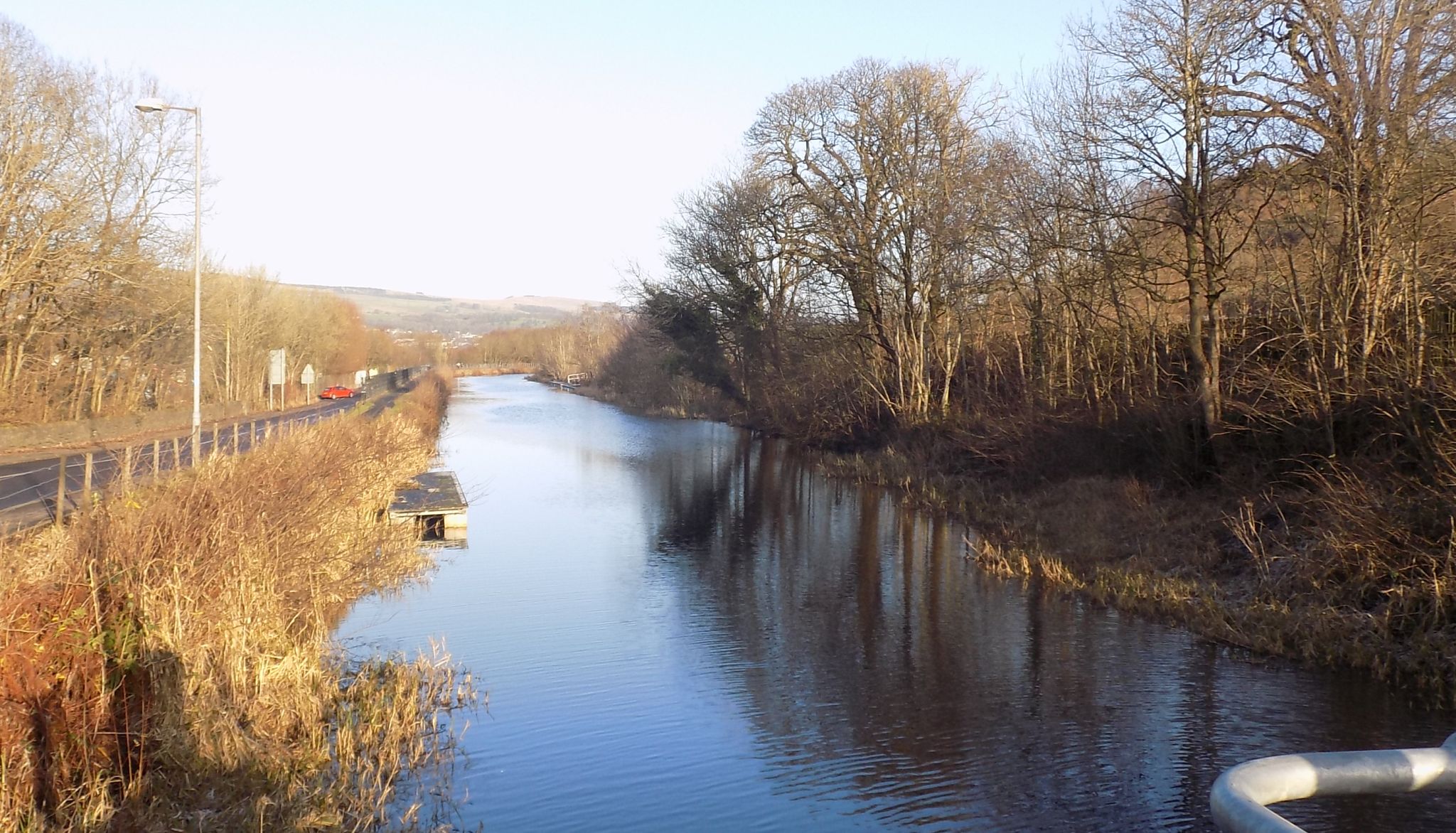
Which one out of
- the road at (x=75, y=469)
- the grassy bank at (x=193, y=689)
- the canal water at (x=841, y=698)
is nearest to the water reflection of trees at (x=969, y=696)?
the canal water at (x=841, y=698)

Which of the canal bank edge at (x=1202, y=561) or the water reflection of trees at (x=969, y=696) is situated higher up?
the canal bank edge at (x=1202, y=561)

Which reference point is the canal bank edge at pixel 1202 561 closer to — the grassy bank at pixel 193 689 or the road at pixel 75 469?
the grassy bank at pixel 193 689

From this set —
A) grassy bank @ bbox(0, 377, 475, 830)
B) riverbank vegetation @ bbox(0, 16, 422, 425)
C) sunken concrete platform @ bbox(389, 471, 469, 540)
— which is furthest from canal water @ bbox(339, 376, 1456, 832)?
riverbank vegetation @ bbox(0, 16, 422, 425)

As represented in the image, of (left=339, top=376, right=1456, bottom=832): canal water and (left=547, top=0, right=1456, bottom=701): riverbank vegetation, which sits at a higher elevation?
(left=547, top=0, right=1456, bottom=701): riverbank vegetation

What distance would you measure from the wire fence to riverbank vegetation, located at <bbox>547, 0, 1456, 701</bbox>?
10691 mm

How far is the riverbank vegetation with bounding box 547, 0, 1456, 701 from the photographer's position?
1169 centimetres

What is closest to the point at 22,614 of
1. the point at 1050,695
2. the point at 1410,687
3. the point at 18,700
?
the point at 18,700

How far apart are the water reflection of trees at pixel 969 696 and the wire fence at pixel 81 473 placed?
5999 millimetres

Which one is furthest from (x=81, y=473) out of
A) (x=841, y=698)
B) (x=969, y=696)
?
(x=969, y=696)

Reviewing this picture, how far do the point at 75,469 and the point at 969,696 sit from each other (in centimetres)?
1941

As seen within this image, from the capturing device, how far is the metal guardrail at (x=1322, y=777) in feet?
6.95

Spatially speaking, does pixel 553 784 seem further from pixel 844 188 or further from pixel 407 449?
pixel 844 188

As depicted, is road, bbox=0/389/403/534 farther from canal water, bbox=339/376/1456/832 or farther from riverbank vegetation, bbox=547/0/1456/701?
riverbank vegetation, bbox=547/0/1456/701

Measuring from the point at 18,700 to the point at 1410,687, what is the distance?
10484 mm
